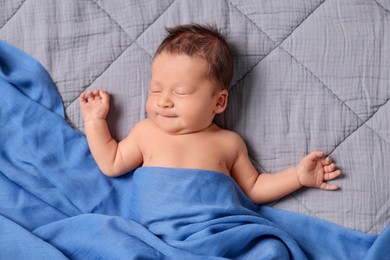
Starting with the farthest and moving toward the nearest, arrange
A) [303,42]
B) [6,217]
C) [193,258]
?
[303,42] → [6,217] → [193,258]

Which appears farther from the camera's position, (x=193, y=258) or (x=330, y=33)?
(x=330, y=33)

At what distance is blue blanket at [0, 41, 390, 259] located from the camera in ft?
4.36

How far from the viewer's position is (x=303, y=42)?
1507 mm

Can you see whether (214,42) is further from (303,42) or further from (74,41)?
(74,41)

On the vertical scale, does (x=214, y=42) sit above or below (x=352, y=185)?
above

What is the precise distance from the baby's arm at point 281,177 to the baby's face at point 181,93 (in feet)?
0.50

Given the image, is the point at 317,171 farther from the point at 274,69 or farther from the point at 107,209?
the point at 107,209

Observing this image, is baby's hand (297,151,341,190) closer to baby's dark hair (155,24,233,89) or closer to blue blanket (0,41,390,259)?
blue blanket (0,41,390,259)

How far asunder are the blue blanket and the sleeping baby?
0.04 metres

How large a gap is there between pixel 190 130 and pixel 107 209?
0.94 feet

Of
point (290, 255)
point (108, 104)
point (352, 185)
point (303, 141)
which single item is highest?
point (108, 104)

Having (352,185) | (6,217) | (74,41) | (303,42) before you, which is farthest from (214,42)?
(6,217)

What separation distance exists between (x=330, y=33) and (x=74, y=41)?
66 centimetres

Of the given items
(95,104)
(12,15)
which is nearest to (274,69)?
(95,104)
